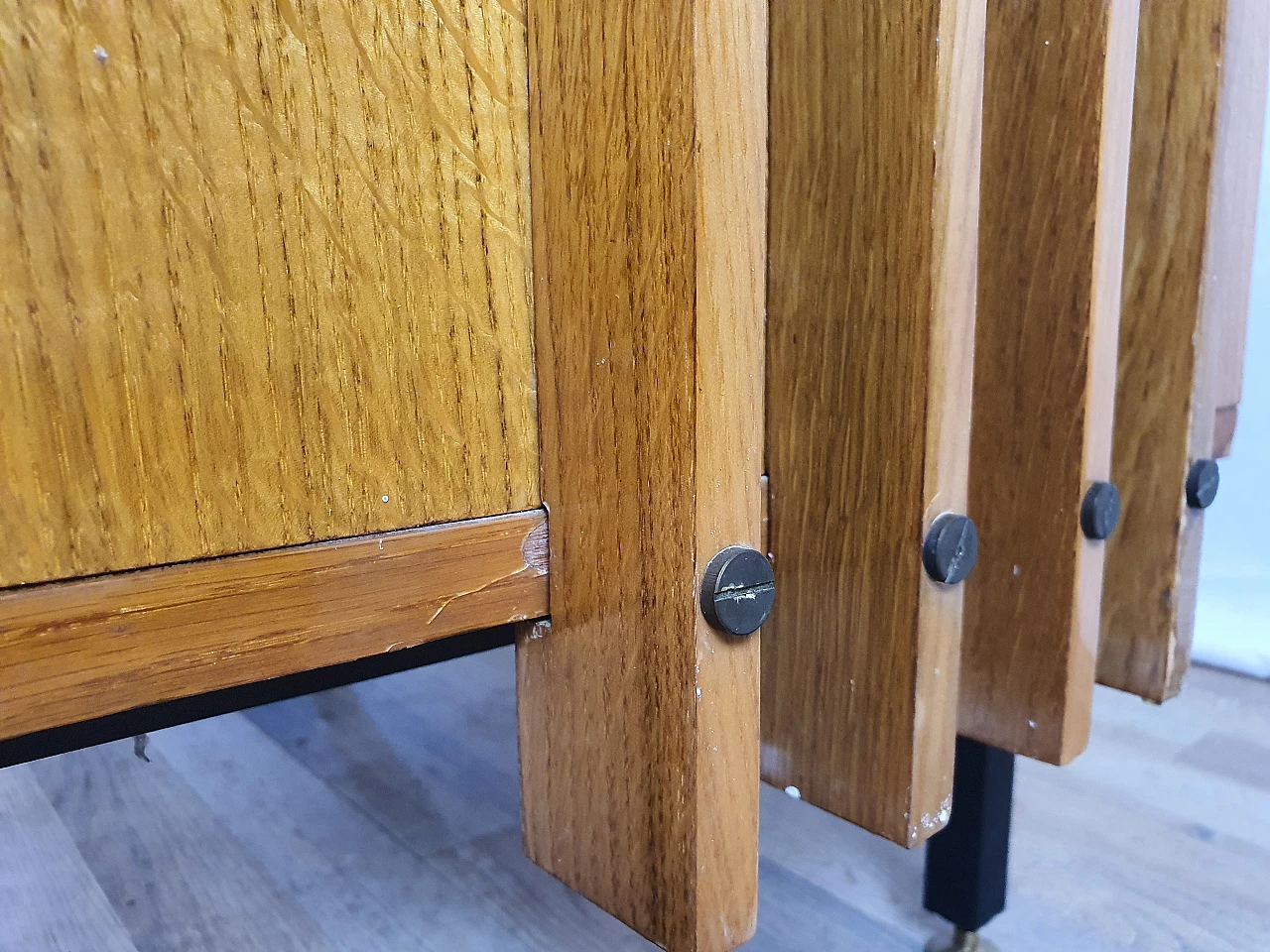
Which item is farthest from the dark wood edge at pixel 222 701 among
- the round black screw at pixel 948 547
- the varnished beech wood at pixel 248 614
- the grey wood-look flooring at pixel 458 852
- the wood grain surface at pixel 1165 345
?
the grey wood-look flooring at pixel 458 852

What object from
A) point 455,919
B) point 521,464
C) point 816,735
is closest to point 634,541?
point 521,464

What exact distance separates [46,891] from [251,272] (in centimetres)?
71

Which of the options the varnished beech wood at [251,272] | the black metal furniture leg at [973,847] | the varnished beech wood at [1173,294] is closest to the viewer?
the varnished beech wood at [251,272]

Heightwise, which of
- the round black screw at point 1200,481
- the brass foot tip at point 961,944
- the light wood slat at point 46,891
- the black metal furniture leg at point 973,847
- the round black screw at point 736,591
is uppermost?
the round black screw at point 736,591

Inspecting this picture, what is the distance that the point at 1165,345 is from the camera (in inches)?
15.9

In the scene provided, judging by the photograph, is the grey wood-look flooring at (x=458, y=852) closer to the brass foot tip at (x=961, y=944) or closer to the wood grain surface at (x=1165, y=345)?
the brass foot tip at (x=961, y=944)

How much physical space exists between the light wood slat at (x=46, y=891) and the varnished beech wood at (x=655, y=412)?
558 mm

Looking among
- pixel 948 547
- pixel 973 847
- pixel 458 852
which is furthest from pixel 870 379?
pixel 458 852

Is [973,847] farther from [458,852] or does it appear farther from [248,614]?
[248,614]

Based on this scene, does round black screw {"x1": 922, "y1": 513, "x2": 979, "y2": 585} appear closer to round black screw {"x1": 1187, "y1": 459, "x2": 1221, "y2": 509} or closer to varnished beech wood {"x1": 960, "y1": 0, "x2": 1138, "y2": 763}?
varnished beech wood {"x1": 960, "y1": 0, "x2": 1138, "y2": 763}

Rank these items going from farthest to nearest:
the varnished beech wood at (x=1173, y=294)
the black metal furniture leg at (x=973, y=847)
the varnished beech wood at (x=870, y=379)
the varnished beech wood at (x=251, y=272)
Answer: the black metal furniture leg at (x=973, y=847)
the varnished beech wood at (x=1173, y=294)
the varnished beech wood at (x=870, y=379)
the varnished beech wood at (x=251, y=272)

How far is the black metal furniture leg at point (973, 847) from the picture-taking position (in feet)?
1.79

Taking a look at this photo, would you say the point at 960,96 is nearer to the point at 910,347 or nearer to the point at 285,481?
the point at 910,347

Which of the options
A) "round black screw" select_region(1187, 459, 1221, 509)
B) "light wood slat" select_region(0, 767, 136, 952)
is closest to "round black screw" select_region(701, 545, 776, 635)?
"round black screw" select_region(1187, 459, 1221, 509)
